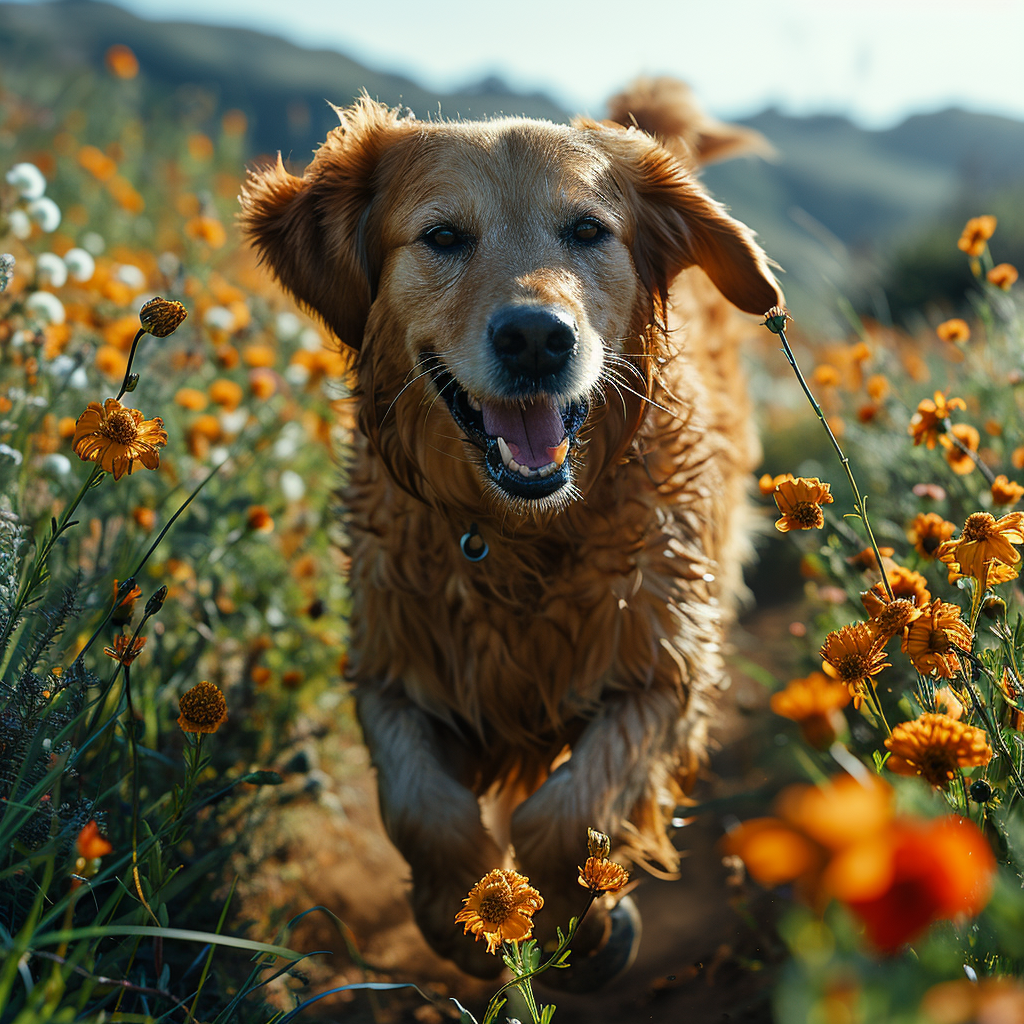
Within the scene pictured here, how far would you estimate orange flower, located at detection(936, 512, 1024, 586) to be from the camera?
4.28ft

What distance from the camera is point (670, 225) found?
2.36 metres

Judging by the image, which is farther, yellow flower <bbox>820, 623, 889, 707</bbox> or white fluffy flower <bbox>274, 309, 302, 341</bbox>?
white fluffy flower <bbox>274, 309, 302, 341</bbox>

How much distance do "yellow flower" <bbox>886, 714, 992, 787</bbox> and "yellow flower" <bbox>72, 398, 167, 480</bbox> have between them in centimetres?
115

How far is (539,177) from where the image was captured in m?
2.12

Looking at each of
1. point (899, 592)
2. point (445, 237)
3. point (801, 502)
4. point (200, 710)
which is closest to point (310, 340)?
point (445, 237)

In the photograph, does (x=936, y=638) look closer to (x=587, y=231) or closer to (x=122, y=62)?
(x=587, y=231)

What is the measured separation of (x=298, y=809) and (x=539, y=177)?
203 centimetres

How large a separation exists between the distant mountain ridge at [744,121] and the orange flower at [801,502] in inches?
492

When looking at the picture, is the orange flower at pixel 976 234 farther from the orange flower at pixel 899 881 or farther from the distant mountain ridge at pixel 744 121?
the distant mountain ridge at pixel 744 121

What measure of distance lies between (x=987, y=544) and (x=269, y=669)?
2.05 metres

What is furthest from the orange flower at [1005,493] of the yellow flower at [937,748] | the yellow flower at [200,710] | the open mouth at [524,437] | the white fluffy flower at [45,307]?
the white fluffy flower at [45,307]

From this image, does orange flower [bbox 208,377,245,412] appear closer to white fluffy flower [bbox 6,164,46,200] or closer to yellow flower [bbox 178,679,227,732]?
white fluffy flower [bbox 6,164,46,200]

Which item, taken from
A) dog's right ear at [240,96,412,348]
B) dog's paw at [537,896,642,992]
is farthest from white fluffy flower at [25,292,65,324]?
dog's paw at [537,896,642,992]

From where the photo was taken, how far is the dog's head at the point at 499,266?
196 cm
